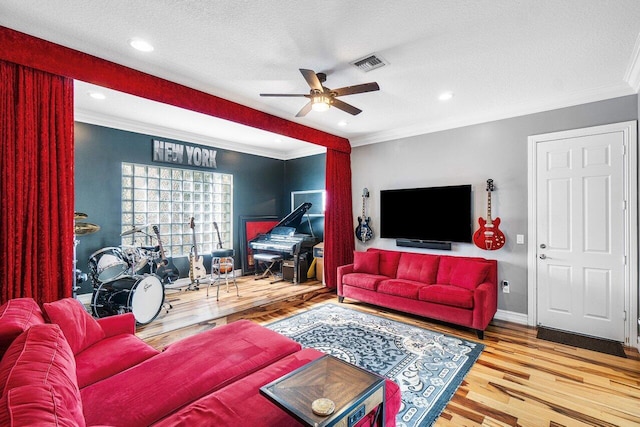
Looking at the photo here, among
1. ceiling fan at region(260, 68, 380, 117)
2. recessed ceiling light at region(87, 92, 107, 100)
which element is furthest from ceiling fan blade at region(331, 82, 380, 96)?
recessed ceiling light at region(87, 92, 107, 100)

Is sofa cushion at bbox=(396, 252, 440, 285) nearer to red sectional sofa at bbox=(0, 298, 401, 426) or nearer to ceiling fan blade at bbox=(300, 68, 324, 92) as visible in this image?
red sectional sofa at bbox=(0, 298, 401, 426)

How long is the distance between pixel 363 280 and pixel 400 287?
0.56 m

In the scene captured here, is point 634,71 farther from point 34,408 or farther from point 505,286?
point 34,408

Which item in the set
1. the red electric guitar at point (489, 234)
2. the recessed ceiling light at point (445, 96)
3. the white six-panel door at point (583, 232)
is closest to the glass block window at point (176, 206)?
the recessed ceiling light at point (445, 96)

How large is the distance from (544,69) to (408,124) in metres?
1.84

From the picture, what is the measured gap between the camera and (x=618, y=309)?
10.1 ft

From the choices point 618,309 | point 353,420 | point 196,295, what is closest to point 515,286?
point 618,309

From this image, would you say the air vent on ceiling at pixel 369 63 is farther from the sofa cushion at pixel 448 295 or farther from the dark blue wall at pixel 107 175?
the dark blue wall at pixel 107 175

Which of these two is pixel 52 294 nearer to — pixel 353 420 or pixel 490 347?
pixel 353 420

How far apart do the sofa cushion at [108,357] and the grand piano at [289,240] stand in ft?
11.1

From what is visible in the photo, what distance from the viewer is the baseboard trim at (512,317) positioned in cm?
363

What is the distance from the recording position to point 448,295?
3.43m

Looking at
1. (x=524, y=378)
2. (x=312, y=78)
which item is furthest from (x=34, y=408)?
(x=524, y=378)

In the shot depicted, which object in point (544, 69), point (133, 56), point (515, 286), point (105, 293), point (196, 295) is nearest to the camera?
point (133, 56)
